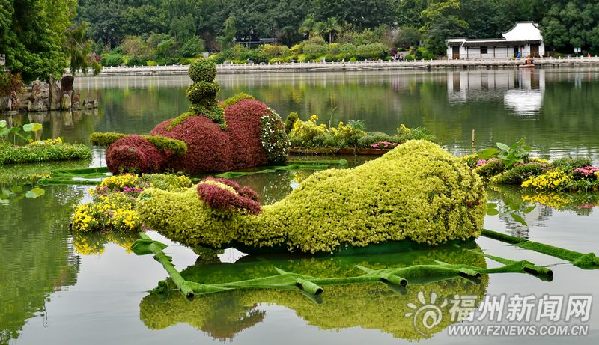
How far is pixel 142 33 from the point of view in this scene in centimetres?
12219

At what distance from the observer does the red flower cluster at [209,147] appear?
23.6 meters

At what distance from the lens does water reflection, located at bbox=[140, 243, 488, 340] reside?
13.1 m

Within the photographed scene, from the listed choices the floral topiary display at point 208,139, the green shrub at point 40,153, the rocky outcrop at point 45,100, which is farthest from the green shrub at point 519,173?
the rocky outcrop at point 45,100

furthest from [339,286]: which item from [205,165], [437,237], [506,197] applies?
[205,165]

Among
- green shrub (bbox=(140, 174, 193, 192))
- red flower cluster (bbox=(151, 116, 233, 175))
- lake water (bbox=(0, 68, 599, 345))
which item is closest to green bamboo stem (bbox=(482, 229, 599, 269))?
lake water (bbox=(0, 68, 599, 345))

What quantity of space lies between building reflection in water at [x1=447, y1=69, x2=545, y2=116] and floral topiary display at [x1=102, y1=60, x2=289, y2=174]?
2163cm

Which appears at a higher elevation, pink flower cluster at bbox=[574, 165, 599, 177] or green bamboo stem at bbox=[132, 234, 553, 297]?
pink flower cluster at bbox=[574, 165, 599, 177]

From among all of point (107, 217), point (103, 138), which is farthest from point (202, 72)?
point (107, 217)

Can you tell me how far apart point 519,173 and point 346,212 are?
8802 millimetres

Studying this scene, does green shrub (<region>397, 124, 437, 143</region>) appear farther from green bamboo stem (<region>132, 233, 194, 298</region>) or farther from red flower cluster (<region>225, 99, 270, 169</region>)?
green bamboo stem (<region>132, 233, 194, 298</region>)

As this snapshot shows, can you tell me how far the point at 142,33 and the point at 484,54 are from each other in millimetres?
41645

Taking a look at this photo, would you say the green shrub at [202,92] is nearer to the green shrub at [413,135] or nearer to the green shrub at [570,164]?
the green shrub at [413,135]

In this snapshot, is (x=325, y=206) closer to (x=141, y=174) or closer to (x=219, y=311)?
(x=219, y=311)

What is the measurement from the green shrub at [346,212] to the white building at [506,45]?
89.1 metres
